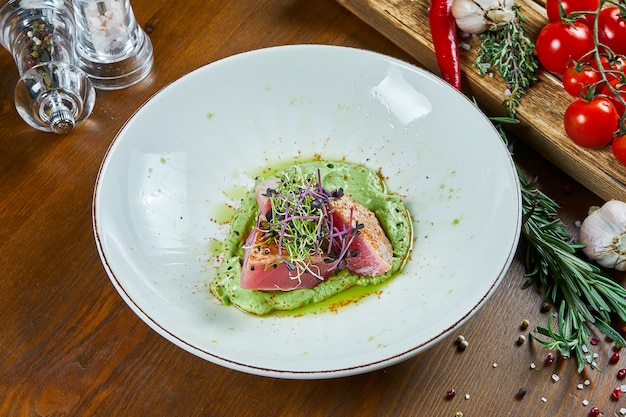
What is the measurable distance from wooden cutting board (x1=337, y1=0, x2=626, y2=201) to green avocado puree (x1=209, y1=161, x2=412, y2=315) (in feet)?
1.19

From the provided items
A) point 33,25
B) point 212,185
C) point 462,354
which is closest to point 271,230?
point 212,185

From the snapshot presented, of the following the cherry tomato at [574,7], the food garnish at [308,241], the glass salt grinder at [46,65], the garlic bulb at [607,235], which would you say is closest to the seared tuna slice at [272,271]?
the food garnish at [308,241]

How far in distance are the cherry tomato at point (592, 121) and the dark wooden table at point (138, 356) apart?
7.7 inches

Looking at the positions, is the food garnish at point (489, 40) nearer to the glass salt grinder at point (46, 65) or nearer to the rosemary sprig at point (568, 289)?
the rosemary sprig at point (568, 289)

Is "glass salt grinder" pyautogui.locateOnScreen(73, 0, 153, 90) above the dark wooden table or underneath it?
above

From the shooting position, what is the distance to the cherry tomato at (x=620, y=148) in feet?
8.09

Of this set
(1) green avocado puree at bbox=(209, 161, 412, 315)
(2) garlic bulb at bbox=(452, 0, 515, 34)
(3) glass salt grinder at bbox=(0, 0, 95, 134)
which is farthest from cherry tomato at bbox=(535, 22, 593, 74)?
(3) glass salt grinder at bbox=(0, 0, 95, 134)

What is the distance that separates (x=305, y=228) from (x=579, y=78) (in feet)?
3.68

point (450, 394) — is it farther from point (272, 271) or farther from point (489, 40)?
point (489, 40)

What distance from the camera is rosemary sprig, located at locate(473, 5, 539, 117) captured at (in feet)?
8.90

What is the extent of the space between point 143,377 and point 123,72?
1.24m

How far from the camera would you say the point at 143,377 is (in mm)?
2250

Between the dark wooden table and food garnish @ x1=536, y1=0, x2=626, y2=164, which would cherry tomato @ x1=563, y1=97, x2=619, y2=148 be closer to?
food garnish @ x1=536, y1=0, x2=626, y2=164

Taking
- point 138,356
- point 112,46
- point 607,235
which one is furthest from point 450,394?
point 112,46
